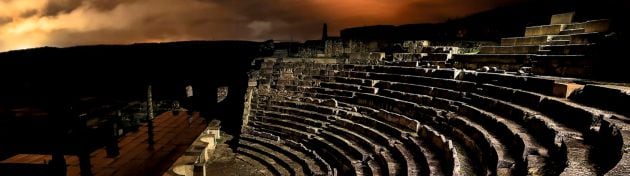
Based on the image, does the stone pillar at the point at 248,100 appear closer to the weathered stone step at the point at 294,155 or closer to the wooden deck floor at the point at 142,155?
the weathered stone step at the point at 294,155

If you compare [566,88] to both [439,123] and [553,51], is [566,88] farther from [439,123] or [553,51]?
[553,51]

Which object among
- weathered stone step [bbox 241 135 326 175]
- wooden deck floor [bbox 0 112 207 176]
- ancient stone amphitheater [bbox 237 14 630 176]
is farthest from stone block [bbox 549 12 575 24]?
wooden deck floor [bbox 0 112 207 176]

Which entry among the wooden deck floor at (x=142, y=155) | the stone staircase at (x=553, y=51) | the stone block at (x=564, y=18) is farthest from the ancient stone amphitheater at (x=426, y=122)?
the stone block at (x=564, y=18)

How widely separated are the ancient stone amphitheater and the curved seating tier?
22 millimetres

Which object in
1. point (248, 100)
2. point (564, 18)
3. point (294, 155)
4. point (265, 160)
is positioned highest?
point (564, 18)

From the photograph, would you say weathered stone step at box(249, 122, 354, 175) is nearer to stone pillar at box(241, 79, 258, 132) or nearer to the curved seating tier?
the curved seating tier

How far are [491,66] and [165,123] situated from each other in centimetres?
1381

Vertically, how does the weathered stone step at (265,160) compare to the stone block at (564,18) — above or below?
below

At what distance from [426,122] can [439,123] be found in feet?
1.36

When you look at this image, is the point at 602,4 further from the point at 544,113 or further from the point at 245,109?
the point at 245,109

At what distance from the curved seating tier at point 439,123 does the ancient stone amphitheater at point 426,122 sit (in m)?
0.02

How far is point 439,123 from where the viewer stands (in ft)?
22.6

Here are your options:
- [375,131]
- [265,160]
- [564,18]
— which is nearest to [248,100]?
[265,160]

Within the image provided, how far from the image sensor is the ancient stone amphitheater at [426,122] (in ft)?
12.5
